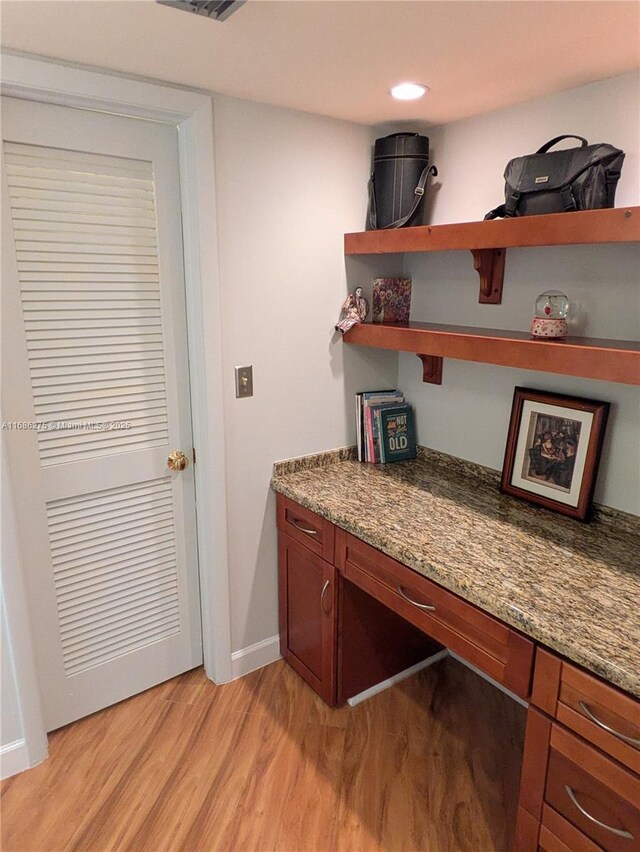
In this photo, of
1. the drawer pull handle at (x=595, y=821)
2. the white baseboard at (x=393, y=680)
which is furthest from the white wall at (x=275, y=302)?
the drawer pull handle at (x=595, y=821)

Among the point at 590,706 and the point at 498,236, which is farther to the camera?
the point at 498,236

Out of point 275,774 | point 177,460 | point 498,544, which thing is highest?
point 177,460

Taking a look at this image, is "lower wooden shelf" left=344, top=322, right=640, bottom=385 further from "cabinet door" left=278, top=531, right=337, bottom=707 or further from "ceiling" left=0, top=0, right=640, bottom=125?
"cabinet door" left=278, top=531, right=337, bottom=707

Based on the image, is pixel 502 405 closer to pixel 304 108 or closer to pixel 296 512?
pixel 296 512

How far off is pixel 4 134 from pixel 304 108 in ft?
3.11

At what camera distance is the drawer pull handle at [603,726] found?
1096 mm

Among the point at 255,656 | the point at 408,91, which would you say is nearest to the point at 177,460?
the point at 255,656

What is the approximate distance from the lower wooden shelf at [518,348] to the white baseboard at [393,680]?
1.34 metres

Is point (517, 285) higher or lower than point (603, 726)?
higher

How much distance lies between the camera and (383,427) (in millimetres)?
2299

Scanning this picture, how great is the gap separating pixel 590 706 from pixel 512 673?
0.19 m

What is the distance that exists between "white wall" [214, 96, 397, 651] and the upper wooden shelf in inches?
9.5

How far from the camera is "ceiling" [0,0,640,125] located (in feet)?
3.81

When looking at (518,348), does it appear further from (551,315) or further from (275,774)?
(275,774)
